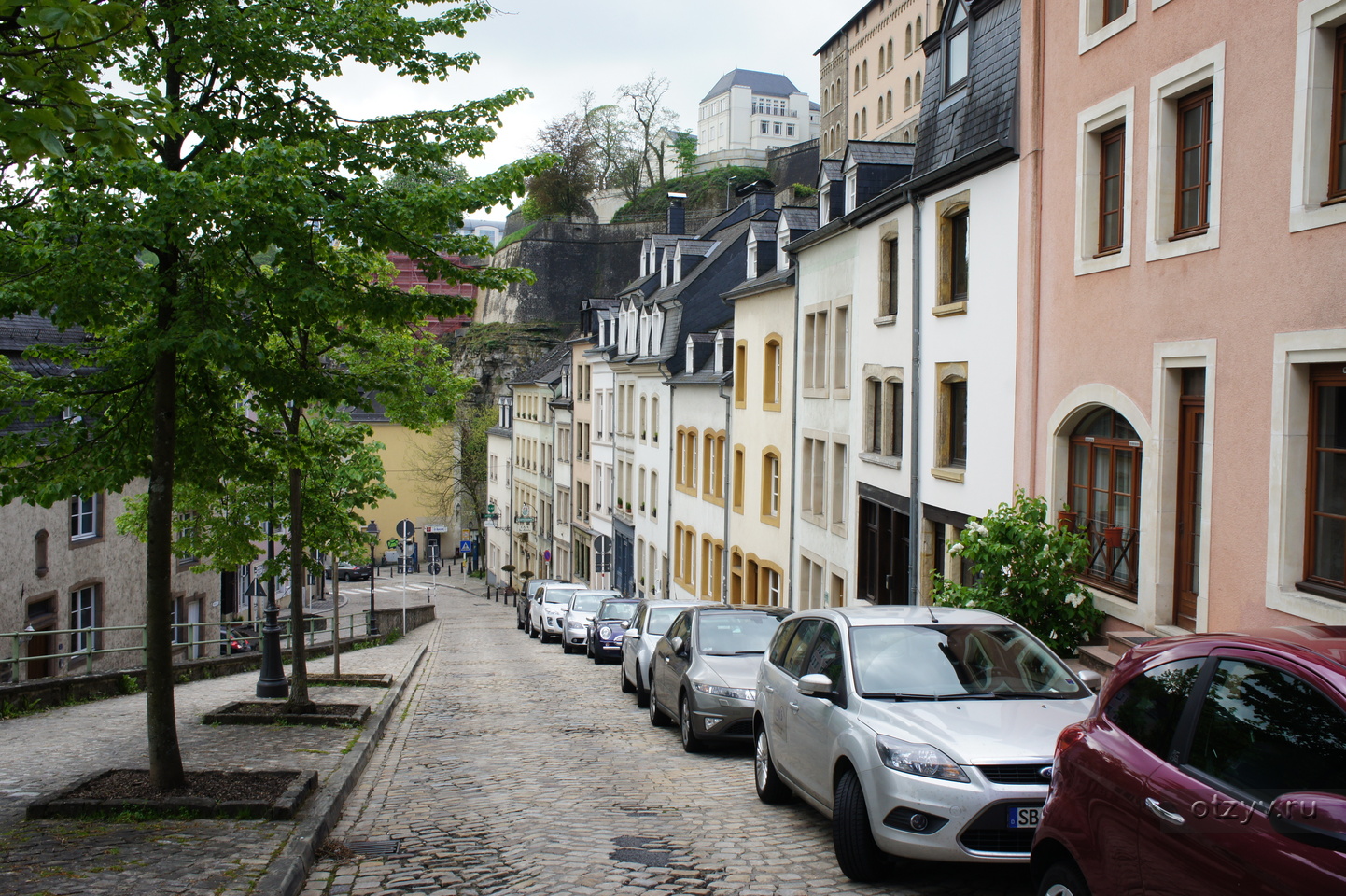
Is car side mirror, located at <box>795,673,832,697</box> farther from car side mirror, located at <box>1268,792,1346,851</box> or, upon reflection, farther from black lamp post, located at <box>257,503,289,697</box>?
black lamp post, located at <box>257,503,289,697</box>

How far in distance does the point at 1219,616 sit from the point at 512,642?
25.2 meters

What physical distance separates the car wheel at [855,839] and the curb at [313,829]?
10.2 feet

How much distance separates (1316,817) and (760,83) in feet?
403

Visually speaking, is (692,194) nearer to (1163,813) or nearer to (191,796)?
(191,796)

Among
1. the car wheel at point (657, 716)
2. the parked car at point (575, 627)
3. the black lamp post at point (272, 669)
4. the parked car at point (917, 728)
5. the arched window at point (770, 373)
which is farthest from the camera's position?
the parked car at point (575, 627)

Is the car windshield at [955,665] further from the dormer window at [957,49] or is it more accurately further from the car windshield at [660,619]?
the dormer window at [957,49]

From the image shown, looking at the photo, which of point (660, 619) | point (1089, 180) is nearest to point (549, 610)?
point (660, 619)

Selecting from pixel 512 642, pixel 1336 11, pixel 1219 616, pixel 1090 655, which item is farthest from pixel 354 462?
pixel 512 642

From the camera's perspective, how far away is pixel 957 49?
16703mm

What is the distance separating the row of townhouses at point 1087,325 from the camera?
28.9ft

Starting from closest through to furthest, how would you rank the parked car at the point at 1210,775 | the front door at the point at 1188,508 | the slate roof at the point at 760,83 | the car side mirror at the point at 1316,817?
the car side mirror at the point at 1316,817
the parked car at the point at 1210,775
the front door at the point at 1188,508
the slate roof at the point at 760,83

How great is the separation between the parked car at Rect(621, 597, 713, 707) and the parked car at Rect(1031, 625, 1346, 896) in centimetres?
1084

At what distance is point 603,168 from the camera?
9656 cm

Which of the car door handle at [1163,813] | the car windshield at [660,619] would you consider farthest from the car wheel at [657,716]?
the car door handle at [1163,813]
